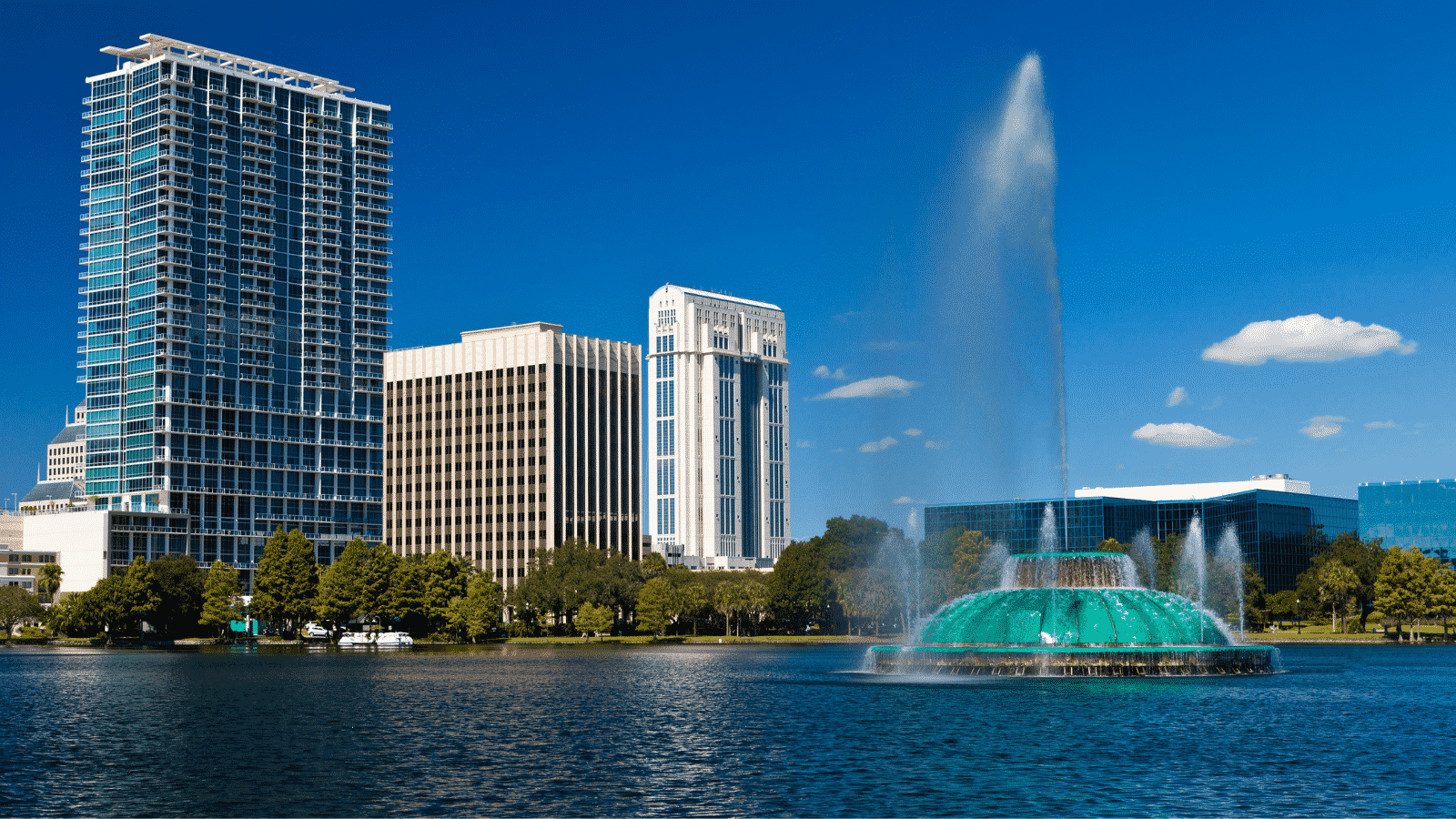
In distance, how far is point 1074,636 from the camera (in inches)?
3137

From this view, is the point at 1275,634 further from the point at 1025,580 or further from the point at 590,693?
the point at 590,693

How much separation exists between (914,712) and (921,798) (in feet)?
74.3

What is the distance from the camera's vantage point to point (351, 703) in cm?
7050

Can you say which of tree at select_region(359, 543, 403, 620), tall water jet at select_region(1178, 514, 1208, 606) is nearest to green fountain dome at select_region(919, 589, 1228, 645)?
tall water jet at select_region(1178, 514, 1208, 606)

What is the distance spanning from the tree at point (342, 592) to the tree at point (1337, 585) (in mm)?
125741

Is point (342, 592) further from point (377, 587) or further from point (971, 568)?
point (971, 568)

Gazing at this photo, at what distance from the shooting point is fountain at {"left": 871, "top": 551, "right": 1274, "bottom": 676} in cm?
7712

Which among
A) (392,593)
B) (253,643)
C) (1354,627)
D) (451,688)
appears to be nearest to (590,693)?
(451,688)

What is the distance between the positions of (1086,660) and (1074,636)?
2.77 metres

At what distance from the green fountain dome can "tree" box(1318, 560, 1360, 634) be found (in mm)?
109280

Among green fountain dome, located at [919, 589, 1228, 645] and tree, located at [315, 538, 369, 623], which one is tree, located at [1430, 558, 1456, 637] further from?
tree, located at [315, 538, 369, 623]

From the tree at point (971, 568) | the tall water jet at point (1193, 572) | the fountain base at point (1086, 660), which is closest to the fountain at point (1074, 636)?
the fountain base at point (1086, 660)

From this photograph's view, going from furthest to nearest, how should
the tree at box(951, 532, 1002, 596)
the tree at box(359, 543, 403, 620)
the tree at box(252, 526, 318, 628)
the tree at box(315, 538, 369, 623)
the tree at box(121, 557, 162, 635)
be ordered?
the tree at box(121, 557, 162, 635)
the tree at box(951, 532, 1002, 596)
the tree at box(252, 526, 318, 628)
the tree at box(359, 543, 403, 620)
the tree at box(315, 538, 369, 623)

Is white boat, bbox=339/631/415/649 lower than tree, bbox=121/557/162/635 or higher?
lower
